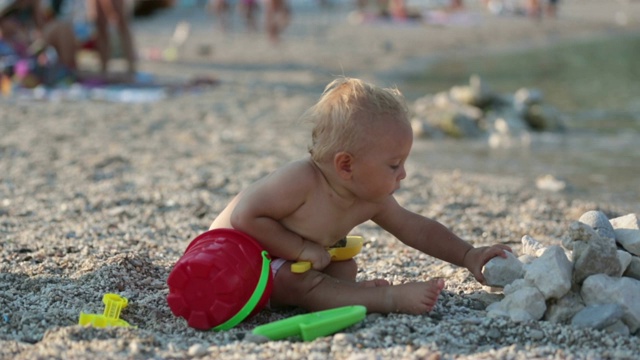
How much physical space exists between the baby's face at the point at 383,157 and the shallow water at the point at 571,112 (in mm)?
3989

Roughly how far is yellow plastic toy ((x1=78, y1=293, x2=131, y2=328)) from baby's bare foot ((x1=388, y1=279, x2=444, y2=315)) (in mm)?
882

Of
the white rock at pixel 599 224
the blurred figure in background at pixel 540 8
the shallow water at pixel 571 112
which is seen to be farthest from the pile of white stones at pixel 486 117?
the blurred figure in background at pixel 540 8

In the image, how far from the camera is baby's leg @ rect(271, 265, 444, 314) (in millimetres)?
3041

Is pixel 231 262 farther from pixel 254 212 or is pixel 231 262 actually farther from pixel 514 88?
pixel 514 88

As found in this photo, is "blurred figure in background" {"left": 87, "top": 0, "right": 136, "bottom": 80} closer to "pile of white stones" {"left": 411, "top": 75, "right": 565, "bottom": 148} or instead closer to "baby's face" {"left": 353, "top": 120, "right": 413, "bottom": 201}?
"pile of white stones" {"left": 411, "top": 75, "right": 565, "bottom": 148}

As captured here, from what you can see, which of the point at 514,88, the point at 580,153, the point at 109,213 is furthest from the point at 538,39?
the point at 109,213

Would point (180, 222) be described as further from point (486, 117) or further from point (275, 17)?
point (275, 17)

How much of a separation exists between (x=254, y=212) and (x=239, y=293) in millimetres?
290

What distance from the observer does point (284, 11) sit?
61.2 ft

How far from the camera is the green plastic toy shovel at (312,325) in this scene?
283 cm

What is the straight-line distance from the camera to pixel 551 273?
9.87 feet

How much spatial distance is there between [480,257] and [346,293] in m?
0.57

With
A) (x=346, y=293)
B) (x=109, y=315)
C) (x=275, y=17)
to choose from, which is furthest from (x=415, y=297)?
(x=275, y=17)

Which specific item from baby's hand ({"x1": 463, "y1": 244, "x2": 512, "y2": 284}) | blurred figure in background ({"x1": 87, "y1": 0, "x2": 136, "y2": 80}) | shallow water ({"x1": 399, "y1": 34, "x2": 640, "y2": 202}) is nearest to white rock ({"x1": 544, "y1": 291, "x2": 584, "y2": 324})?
baby's hand ({"x1": 463, "y1": 244, "x2": 512, "y2": 284})
